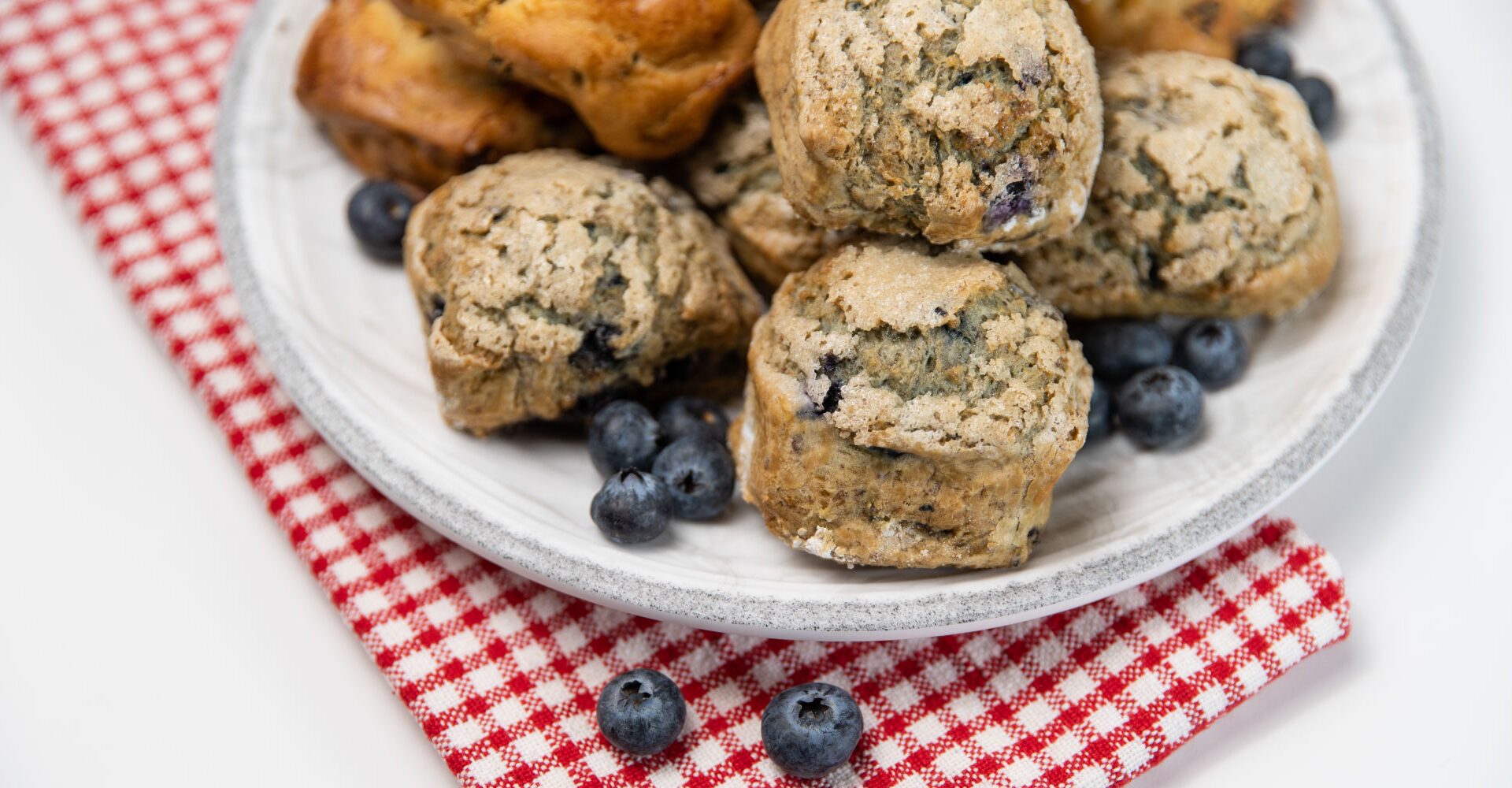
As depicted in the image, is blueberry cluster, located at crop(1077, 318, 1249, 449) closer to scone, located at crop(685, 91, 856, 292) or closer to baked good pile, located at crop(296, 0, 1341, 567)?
baked good pile, located at crop(296, 0, 1341, 567)

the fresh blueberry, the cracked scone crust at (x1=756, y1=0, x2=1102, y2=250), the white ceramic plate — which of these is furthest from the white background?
the cracked scone crust at (x1=756, y1=0, x2=1102, y2=250)

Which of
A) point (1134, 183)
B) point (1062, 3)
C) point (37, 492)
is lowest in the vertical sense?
point (37, 492)

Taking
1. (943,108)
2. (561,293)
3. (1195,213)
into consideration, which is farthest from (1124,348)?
(561,293)

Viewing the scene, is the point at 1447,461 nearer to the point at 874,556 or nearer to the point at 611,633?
the point at 874,556

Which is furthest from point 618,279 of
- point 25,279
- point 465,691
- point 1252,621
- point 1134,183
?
point 25,279

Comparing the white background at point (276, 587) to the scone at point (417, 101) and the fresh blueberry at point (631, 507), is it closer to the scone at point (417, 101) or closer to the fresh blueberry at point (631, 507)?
the fresh blueberry at point (631, 507)

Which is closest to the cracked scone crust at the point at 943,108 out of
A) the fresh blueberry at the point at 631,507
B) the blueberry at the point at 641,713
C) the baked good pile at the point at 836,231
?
the baked good pile at the point at 836,231

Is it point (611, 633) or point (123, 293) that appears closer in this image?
point (611, 633)
